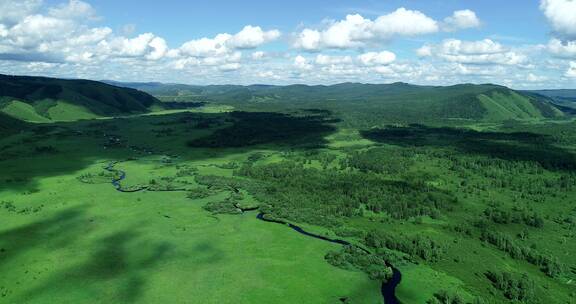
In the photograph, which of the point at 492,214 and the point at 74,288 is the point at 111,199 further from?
the point at 492,214

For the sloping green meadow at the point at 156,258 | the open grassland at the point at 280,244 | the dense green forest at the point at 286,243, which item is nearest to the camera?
the sloping green meadow at the point at 156,258

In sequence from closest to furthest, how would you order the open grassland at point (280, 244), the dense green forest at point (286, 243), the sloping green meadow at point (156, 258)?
the sloping green meadow at point (156, 258)
the open grassland at point (280, 244)
the dense green forest at point (286, 243)

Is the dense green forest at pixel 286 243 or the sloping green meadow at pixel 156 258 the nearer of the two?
the sloping green meadow at pixel 156 258

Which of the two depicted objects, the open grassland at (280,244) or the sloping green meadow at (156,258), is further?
the open grassland at (280,244)


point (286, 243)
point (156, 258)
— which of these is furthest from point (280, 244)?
point (156, 258)

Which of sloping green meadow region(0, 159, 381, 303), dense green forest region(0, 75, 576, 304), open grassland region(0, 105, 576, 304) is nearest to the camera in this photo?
sloping green meadow region(0, 159, 381, 303)

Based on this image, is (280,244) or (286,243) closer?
(280,244)

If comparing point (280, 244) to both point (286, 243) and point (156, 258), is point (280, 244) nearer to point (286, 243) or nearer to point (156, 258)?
point (286, 243)

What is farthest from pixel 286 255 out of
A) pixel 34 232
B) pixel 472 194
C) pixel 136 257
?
pixel 472 194

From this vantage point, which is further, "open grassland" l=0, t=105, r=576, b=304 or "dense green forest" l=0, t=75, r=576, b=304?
"dense green forest" l=0, t=75, r=576, b=304

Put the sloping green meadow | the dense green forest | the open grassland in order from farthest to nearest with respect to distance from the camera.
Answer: the dense green forest, the open grassland, the sloping green meadow

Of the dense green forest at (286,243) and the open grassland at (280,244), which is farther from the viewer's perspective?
the dense green forest at (286,243)
